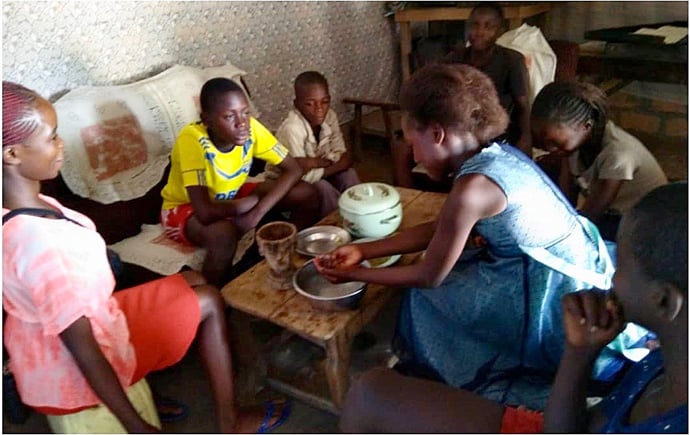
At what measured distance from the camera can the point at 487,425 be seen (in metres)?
1.11

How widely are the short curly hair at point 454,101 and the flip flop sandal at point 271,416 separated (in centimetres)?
93

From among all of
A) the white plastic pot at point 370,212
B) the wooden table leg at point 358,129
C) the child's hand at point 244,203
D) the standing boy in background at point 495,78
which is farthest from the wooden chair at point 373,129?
the white plastic pot at point 370,212

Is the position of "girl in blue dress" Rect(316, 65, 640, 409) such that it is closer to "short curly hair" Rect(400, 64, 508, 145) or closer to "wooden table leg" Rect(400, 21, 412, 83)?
"short curly hair" Rect(400, 64, 508, 145)

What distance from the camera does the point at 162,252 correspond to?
2.10 metres

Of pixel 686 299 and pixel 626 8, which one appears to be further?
pixel 626 8

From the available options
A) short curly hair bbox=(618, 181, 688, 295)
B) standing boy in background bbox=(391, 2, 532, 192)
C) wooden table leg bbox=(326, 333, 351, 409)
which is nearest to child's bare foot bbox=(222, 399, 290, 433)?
wooden table leg bbox=(326, 333, 351, 409)

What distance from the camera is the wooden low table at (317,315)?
1.50m

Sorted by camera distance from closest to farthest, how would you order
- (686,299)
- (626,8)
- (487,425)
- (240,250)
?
(686,299)
(487,425)
(240,250)
(626,8)

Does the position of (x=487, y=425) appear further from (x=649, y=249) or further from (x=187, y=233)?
(x=187, y=233)

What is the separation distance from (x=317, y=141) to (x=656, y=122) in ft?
7.78

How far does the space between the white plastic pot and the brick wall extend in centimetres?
236

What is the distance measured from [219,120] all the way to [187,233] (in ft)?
1.33

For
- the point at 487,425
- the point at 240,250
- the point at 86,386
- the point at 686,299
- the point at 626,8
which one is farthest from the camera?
the point at 626,8

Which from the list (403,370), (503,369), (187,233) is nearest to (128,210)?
(187,233)
